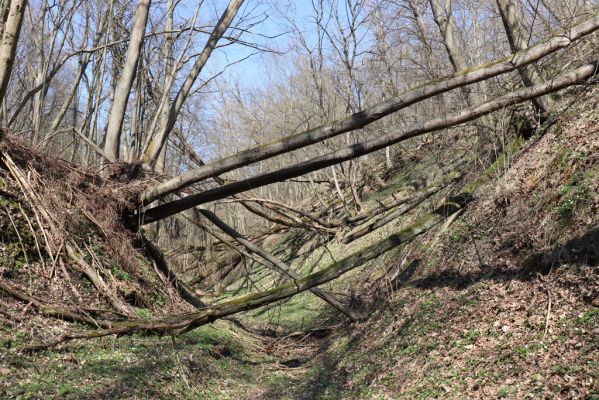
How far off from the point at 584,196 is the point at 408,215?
6.39 m

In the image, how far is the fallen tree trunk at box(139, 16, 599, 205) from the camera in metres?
5.98

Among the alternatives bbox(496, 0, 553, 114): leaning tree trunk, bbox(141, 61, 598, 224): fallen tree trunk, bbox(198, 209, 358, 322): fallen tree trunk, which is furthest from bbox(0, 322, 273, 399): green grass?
bbox(496, 0, 553, 114): leaning tree trunk

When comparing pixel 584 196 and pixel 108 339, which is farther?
pixel 108 339

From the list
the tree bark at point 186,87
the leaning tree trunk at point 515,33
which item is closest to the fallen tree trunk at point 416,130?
the tree bark at point 186,87

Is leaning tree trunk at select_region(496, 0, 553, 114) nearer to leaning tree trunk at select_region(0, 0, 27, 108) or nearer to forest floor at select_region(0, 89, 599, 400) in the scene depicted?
forest floor at select_region(0, 89, 599, 400)

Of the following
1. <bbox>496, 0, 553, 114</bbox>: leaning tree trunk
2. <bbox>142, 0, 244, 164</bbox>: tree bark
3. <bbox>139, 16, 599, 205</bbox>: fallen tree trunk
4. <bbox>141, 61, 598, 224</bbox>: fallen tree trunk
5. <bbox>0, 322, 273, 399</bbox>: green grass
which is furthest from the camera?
<bbox>142, 0, 244, 164</bbox>: tree bark

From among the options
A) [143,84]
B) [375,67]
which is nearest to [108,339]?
[143,84]

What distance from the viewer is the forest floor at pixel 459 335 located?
4.88 metres

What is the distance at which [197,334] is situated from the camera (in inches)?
360

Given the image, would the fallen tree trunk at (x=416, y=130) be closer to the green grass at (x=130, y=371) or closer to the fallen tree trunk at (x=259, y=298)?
the fallen tree trunk at (x=259, y=298)

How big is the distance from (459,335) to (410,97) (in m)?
2.98

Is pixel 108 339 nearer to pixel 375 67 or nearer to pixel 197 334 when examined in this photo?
pixel 197 334

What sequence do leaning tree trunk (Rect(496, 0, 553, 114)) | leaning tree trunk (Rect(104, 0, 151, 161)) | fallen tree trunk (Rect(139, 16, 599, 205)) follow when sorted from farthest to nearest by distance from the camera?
leaning tree trunk (Rect(104, 0, 151, 161)) → leaning tree trunk (Rect(496, 0, 553, 114)) → fallen tree trunk (Rect(139, 16, 599, 205))

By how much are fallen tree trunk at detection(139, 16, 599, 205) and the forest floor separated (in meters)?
1.49
